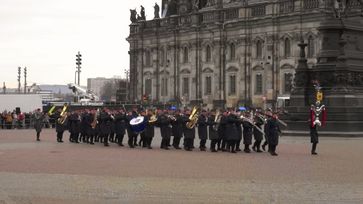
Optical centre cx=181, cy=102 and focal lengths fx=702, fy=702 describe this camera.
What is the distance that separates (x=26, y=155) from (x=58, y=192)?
929 centimetres

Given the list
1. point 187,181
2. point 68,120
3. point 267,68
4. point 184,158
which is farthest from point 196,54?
point 187,181

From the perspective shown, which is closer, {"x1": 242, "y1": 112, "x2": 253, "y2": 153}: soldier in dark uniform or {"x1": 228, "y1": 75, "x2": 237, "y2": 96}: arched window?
{"x1": 242, "y1": 112, "x2": 253, "y2": 153}: soldier in dark uniform

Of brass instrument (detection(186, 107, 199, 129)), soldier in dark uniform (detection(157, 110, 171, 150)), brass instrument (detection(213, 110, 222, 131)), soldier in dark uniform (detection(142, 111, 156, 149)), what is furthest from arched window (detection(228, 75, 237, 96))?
brass instrument (detection(213, 110, 222, 131))

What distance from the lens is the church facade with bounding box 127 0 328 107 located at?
70812 mm

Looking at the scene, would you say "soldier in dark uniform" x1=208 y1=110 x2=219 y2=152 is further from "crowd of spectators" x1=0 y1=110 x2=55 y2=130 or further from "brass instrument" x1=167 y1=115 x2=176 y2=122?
"crowd of spectators" x1=0 y1=110 x2=55 y2=130

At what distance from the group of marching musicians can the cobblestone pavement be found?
4.25ft

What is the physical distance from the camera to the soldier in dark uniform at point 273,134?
2244 cm

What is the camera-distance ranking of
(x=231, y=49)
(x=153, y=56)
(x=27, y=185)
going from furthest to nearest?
1. (x=153, y=56)
2. (x=231, y=49)
3. (x=27, y=185)

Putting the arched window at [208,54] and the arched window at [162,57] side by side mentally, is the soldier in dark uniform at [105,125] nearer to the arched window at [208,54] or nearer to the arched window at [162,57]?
the arched window at [208,54]

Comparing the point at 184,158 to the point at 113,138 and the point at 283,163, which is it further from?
the point at 113,138

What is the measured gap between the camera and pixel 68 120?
1235 inches

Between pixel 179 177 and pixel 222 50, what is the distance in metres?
64.7

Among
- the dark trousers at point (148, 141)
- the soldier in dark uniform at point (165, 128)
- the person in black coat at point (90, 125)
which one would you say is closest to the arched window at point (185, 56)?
the person in black coat at point (90, 125)

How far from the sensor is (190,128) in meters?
25.2
